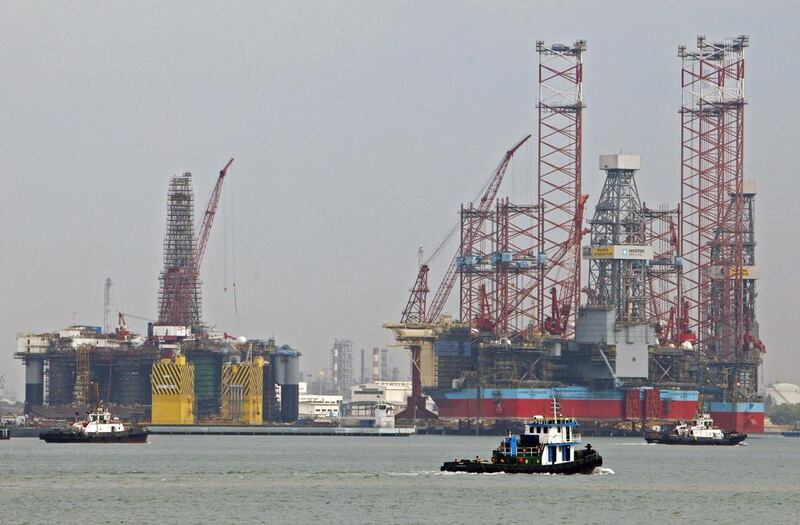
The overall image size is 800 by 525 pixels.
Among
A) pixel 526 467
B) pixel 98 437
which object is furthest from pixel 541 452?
pixel 98 437

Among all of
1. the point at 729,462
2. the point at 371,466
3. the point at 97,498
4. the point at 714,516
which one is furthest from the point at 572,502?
→ the point at 729,462

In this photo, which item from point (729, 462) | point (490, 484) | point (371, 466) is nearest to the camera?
point (490, 484)

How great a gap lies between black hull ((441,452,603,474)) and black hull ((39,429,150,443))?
57966mm

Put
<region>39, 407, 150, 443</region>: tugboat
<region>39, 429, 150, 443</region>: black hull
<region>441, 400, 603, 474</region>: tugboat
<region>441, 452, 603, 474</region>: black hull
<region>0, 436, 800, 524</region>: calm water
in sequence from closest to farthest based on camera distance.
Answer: <region>0, 436, 800, 524</region>: calm water → <region>441, 400, 603, 474</region>: tugboat → <region>441, 452, 603, 474</region>: black hull → <region>39, 429, 150, 443</region>: black hull → <region>39, 407, 150, 443</region>: tugboat

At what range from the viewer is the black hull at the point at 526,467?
11706cm

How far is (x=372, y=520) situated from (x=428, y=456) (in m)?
66.7

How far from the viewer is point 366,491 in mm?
112562

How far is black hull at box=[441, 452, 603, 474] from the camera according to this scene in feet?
384

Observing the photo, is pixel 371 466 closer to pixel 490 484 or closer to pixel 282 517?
pixel 490 484

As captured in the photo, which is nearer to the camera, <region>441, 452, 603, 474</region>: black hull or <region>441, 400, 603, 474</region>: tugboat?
<region>441, 400, 603, 474</region>: tugboat

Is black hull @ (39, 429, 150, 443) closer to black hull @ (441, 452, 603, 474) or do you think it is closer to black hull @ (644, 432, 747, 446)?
black hull @ (644, 432, 747, 446)

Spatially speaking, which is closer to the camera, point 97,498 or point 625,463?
point 97,498

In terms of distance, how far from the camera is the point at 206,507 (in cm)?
10169

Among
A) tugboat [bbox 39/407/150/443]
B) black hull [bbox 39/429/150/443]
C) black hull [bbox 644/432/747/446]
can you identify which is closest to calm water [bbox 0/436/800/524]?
black hull [bbox 39/429/150/443]
